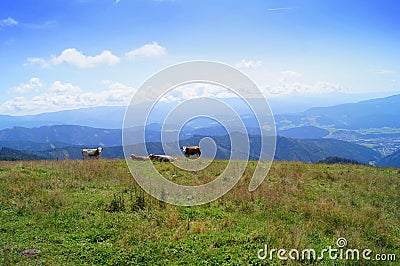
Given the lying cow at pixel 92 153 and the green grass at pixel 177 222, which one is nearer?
the green grass at pixel 177 222

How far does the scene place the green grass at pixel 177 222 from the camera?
25.3 ft

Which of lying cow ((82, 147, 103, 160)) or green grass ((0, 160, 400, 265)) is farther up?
lying cow ((82, 147, 103, 160))

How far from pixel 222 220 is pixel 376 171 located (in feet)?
55.7

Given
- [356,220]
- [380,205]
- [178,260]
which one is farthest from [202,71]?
[380,205]

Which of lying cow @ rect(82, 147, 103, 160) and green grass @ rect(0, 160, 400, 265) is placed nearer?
green grass @ rect(0, 160, 400, 265)

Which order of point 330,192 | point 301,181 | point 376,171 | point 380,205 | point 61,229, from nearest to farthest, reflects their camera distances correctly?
1. point 61,229
2. point 380,205
3. point 330,192
4. point 301,181
5. point 376,171

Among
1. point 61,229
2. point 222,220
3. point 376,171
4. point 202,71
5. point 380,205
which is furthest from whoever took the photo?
point 376,171

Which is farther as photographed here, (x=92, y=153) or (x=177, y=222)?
(x=92, y=153)

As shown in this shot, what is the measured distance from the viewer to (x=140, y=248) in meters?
7.93

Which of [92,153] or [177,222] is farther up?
[92,153]

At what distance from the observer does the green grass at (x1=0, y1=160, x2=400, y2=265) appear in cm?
771

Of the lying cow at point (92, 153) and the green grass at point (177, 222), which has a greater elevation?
the lying cow at point (92, 153)

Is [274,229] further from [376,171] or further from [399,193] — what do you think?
[376,171]

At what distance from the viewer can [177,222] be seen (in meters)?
9.72
